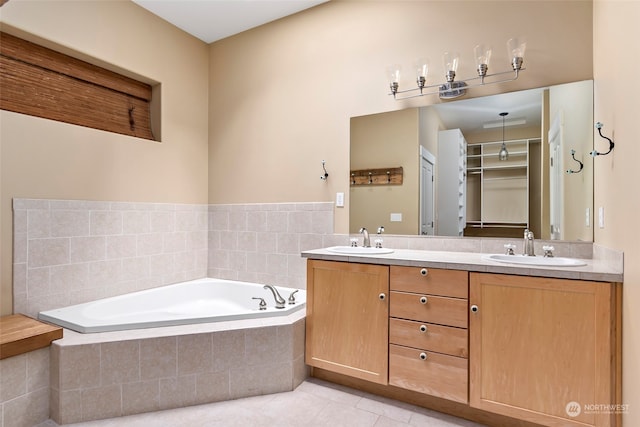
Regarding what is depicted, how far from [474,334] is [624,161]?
3.25ft

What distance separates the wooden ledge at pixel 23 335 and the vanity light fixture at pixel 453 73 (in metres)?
2.57

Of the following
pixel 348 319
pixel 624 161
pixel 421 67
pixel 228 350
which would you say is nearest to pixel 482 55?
pixel 421 67

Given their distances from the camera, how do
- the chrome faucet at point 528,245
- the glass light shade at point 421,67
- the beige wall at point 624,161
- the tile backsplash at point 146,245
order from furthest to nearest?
1. the glass light shade at point 421,67
2. the tile backsplash at point 146,245
3. the chrome faucet at point 528,245
4. the beige wall at point 624,161

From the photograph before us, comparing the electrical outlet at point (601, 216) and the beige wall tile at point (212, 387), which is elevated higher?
the electrical outlet at point (601, 216)

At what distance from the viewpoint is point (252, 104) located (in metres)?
3.21

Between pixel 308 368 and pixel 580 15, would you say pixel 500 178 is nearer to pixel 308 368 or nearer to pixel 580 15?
pixel 580 15

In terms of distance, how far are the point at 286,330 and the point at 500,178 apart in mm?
1654

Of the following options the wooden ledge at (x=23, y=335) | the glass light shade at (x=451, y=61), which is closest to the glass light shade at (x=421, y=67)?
the glass light shade at (x=451, y=61)

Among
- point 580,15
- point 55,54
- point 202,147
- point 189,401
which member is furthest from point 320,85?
point 189,401

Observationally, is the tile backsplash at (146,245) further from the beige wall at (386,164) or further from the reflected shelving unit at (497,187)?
the reflected shelving unit at (497,187)

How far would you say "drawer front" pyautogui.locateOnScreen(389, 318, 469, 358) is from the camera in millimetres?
1749

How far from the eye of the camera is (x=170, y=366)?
1.96 m

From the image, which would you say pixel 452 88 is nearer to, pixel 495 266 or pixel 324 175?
pixel 324 175

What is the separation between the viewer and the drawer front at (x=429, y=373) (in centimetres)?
175
